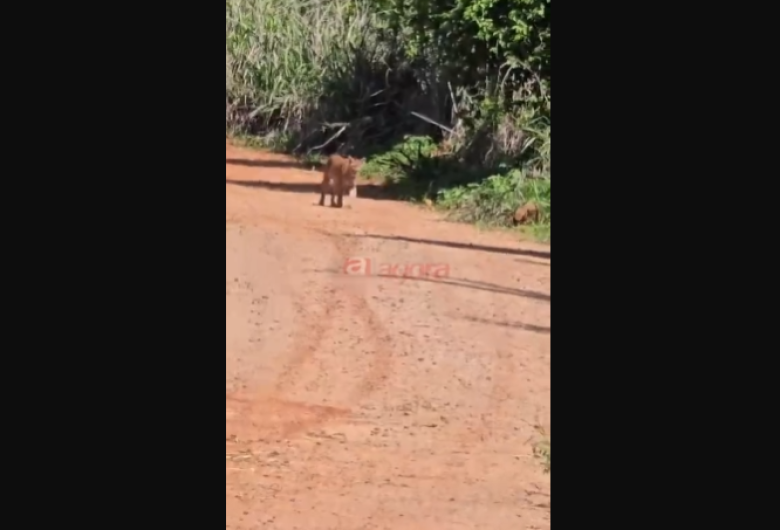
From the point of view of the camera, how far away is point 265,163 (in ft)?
55.4

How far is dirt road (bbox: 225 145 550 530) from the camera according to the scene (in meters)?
4.95

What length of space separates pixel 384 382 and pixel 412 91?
10.8 meters

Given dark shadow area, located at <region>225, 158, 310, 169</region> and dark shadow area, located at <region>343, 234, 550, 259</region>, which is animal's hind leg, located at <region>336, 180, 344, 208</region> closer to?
dark shadow area, located at <region>343, 234, 550, 259</region>

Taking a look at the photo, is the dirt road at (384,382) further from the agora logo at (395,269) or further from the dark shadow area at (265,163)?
the dark shadow area at (265,163)

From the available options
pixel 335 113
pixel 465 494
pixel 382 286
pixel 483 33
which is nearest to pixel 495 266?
pixel 382 286

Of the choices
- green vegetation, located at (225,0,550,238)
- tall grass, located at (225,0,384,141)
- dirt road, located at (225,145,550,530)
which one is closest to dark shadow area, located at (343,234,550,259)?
dirt road, located at (225,145,550,530)

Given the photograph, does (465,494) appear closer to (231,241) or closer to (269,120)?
(231,241)

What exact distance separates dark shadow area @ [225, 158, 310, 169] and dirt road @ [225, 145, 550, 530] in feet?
19.1

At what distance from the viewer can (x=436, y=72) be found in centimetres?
1545

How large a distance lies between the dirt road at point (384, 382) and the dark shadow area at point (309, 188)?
317 cm

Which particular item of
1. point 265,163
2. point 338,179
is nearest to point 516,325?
point 338,179

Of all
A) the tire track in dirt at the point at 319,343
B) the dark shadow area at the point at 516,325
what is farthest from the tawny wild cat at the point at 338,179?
the dark shadow area at the point at 516,325

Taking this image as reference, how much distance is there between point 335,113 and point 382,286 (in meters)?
8.93

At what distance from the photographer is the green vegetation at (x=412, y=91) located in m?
12.4
